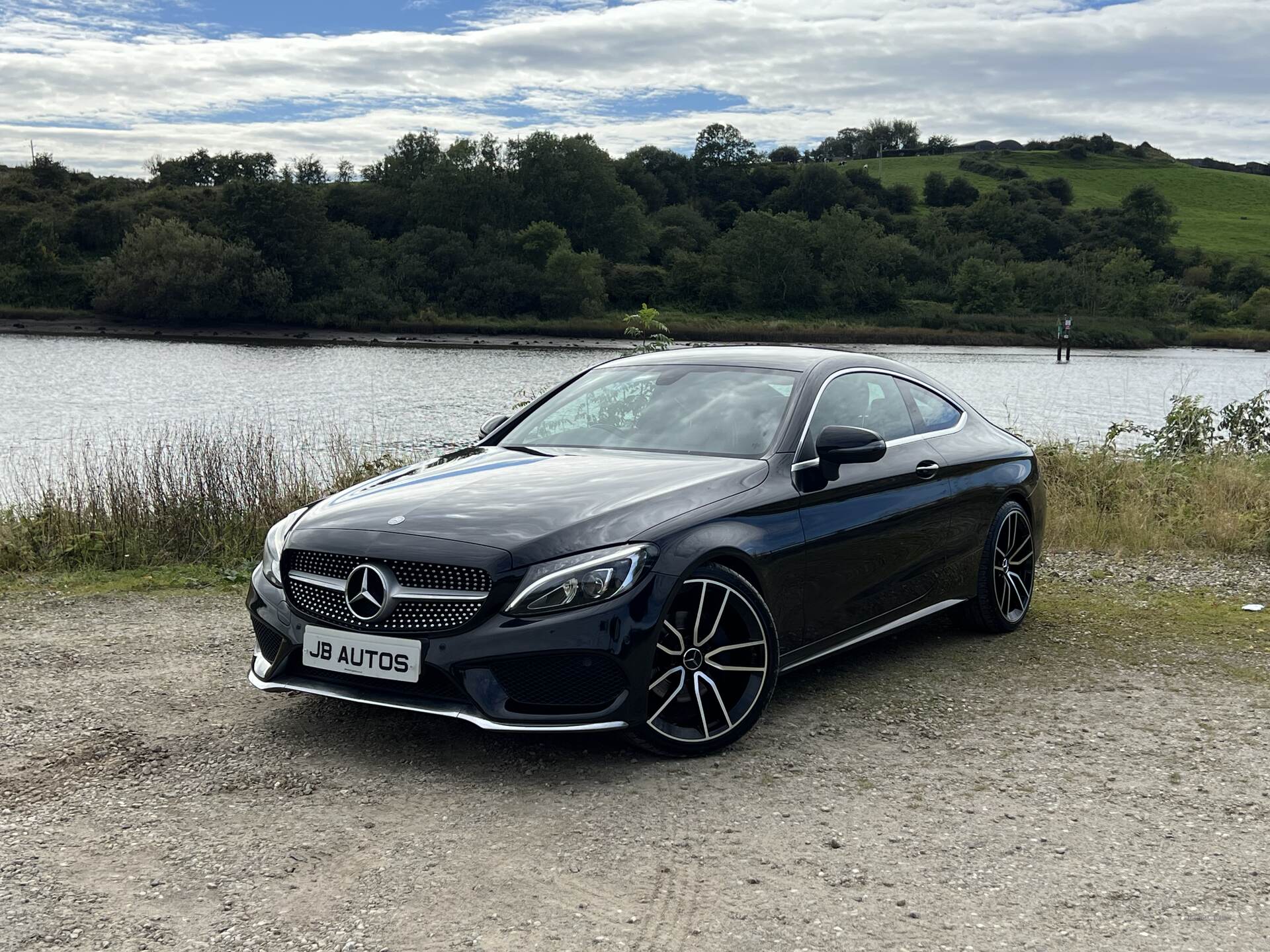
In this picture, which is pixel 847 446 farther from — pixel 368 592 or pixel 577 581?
pixel 368 592

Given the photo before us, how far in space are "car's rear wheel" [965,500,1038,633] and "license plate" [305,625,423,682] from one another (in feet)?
11.6

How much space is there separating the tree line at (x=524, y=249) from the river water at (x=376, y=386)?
13244mm

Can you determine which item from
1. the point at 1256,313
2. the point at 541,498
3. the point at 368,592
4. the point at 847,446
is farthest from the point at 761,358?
the point at 1256,313

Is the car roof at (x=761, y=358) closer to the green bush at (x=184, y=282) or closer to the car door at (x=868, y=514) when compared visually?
the car door at (x=868, y=514)

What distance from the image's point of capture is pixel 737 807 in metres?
4.23

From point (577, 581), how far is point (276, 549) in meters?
1.40

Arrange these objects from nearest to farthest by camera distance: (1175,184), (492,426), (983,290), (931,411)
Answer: (492,426)
(931,411)
(983,290)
(1175,184)

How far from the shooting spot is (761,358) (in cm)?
605

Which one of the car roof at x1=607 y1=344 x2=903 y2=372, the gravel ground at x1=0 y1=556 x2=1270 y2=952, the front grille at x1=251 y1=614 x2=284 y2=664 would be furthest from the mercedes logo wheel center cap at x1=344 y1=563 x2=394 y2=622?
the car roof at x1=607 y1=344 x2=903 y2=372

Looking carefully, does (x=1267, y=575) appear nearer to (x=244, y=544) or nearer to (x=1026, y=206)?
(x=244, y=544)

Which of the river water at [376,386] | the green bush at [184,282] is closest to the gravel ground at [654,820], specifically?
the river water at [376,386]

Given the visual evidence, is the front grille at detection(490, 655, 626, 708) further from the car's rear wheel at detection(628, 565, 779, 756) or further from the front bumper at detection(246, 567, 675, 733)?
the car's rear wheel at detection(628, 565, 779, 756)

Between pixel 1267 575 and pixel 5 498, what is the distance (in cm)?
1423

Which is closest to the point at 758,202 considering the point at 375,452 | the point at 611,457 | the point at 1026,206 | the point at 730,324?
the point at 1026,206
